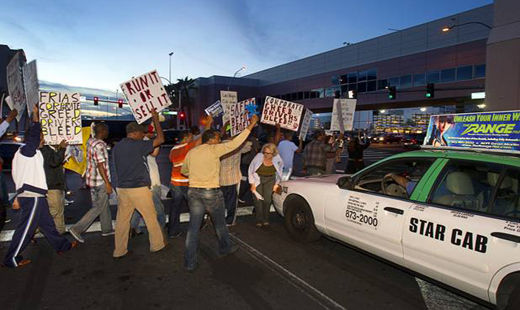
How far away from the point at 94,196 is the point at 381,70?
37908 mm

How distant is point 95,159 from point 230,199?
2.35 metres

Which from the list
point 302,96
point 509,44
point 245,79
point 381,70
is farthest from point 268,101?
point 245,79

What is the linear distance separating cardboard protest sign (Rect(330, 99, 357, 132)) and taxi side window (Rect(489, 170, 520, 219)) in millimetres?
6751

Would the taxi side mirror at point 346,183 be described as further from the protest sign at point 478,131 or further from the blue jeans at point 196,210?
the blue jeans at point 196,210

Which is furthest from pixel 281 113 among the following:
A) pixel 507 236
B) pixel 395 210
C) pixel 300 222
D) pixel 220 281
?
pixel 507 236

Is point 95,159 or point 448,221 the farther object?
point 95,159

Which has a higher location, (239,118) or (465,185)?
(239,118)

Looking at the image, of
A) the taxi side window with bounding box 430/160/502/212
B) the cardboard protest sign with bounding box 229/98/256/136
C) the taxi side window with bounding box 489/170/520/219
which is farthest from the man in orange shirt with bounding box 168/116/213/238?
the taxi side window with bounding box 489/170/520/219

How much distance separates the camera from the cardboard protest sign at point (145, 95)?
5.73 meters

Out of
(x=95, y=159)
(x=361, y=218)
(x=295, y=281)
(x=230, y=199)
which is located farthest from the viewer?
(x=230, y=199)

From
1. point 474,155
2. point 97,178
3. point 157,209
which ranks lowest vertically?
point 157,209

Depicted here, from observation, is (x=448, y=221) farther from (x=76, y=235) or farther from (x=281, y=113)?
(x=76, y=235)

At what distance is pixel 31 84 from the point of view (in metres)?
5.45

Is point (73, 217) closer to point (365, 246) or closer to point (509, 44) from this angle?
point (365, 246)
